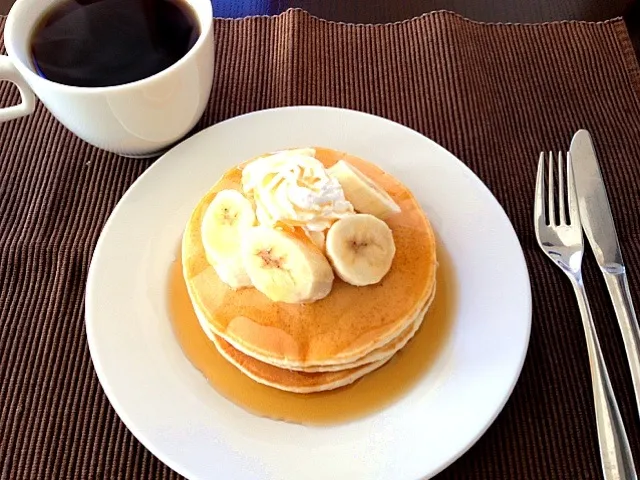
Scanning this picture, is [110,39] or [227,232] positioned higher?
[110,39]

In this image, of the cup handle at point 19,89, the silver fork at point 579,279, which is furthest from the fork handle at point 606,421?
the cup handle at point 19,89

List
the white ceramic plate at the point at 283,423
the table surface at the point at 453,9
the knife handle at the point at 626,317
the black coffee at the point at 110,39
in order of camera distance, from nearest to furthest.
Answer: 1. the white ceramic plate at the point at 283,423
2. the knife handle at the point at 626,317
3. the black coffee at the point at 110,39
4. the table surface at the point at 453,9

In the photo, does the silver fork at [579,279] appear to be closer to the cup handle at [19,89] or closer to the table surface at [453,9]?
the table surface at [453,9]

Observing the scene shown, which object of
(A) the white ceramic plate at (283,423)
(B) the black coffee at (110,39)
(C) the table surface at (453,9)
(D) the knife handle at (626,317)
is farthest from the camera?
(C) the table surface at (453,9)

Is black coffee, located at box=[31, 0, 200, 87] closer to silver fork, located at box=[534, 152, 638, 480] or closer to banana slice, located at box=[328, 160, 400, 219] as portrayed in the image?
banana slice, located at box=[328, 160, 400, 219]

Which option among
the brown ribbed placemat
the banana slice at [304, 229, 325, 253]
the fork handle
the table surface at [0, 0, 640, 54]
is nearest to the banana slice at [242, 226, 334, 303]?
the banana slice at [304, 229, 325, 253]

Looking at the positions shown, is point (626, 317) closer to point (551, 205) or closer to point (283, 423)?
point (551, 205)

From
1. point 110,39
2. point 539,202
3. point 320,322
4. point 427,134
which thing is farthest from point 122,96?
point 539,202
